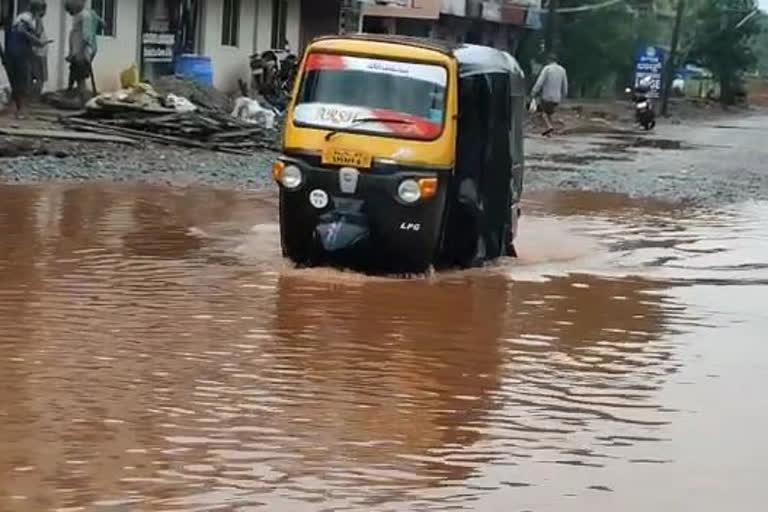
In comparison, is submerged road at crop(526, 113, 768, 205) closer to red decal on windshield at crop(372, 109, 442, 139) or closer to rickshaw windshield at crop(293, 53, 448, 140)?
rickshaw windshield at crop(293, 53, 448, 140)

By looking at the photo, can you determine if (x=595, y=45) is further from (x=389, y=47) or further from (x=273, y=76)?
(x=389, y=47)

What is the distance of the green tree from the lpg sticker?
55.8 metres

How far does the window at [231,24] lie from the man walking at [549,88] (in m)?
6.88

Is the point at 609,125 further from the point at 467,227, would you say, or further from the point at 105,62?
the point at 467,227

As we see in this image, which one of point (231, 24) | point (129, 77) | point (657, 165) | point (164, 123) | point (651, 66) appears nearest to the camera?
point (164, 123)

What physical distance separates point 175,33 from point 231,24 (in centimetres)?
324

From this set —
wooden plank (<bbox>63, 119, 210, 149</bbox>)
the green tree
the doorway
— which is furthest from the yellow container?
the green tree

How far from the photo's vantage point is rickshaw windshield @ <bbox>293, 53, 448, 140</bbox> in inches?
464

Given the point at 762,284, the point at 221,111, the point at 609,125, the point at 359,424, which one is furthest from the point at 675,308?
the point at 609,125

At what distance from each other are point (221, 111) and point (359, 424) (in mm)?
18478

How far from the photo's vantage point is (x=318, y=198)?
11695 mm

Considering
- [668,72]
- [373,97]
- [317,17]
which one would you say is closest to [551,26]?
[668,72]

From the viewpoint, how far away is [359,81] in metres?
12.0

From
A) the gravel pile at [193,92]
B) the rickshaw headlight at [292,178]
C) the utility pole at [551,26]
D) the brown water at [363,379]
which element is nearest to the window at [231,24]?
the gravel pile at [193,92]
